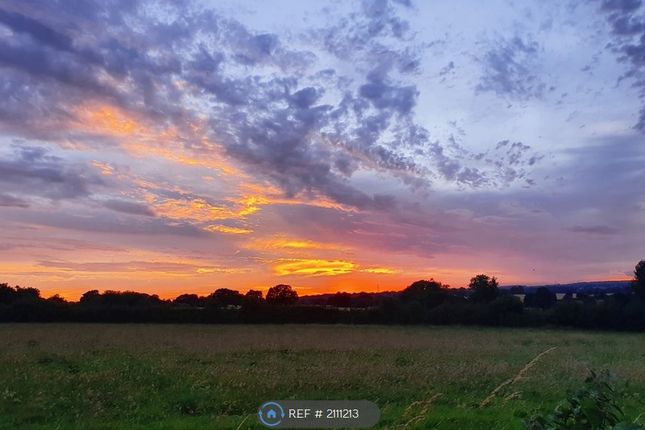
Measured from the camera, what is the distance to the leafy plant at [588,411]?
3167 millimetres

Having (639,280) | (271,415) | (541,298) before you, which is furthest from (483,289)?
(271,415)

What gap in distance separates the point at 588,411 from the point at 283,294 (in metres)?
80.3

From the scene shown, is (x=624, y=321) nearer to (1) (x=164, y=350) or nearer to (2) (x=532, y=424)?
(1) (x=164, y=350)

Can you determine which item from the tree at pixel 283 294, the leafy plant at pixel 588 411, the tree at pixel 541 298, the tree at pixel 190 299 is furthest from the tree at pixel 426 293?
the leafy plant at pixel 588 411

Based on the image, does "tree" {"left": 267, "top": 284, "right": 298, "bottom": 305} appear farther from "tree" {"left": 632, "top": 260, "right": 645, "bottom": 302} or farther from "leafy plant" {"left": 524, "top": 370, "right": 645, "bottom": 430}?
"leafy plant" {"left": 524, "top": 370, "right": 645, "bottom": 430}

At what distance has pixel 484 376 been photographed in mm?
17172

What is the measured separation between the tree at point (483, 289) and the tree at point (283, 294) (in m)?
24.6

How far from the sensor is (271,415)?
1006cm

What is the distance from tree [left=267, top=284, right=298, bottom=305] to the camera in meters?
81.5

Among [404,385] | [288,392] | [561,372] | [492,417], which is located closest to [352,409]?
[492,417]

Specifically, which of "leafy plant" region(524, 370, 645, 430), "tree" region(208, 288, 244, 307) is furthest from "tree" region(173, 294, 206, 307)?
"leafy plant" region(524, 370, 645, 430)

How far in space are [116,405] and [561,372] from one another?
44.7ft

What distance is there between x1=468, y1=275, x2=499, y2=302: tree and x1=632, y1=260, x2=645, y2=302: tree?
1565 cm

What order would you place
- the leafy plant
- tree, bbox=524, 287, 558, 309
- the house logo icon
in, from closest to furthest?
the leafy plant < the house logo icon < tree, bbox=524, 287, 558, 309
